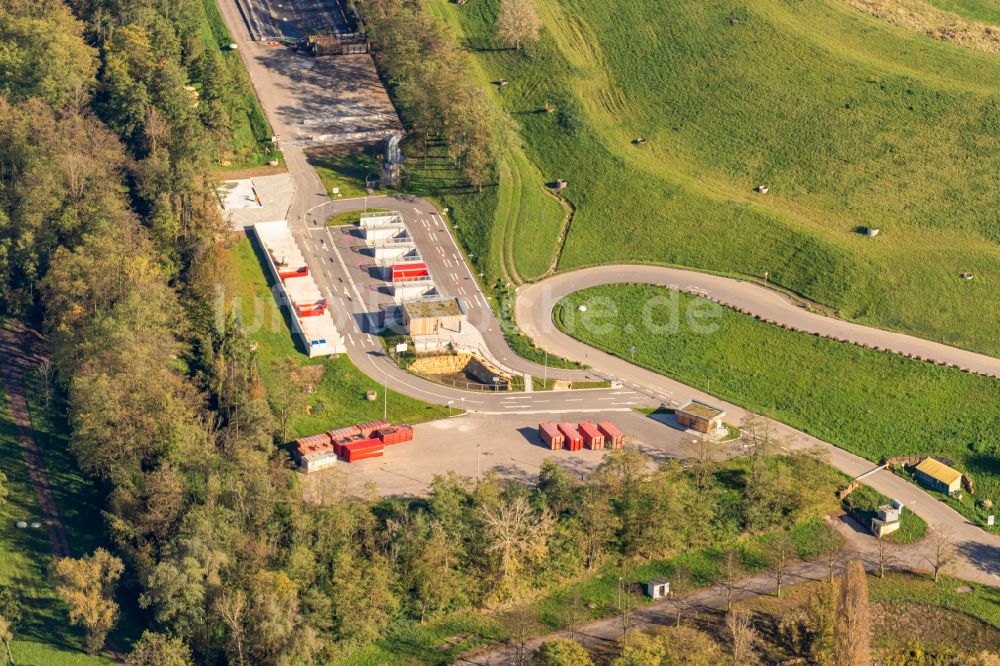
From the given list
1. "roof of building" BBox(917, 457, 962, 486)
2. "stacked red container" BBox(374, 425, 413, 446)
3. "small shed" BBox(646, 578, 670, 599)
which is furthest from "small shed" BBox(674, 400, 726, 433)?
"stacked red container" BBox(374, 425, 413, 446)

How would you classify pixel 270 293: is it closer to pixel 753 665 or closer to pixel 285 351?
pixel 285 351

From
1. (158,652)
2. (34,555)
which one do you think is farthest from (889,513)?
(34,555)

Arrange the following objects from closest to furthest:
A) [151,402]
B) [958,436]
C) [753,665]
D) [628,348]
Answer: [753,665]
[151,402]
[958,436]
[628,348]

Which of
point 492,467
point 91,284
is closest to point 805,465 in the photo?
point 492,467

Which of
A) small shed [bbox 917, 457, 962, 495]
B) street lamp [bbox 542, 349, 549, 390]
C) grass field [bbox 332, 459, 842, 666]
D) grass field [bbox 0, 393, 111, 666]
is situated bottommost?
grass field [bbox 0, 393, 111, 666]

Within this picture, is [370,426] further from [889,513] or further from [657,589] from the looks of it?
[889,513]

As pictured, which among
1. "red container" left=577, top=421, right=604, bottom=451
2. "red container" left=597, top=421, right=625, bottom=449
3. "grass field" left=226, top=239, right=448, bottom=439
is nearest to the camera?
"red container" left=577, top=421, right=604, bottom=451

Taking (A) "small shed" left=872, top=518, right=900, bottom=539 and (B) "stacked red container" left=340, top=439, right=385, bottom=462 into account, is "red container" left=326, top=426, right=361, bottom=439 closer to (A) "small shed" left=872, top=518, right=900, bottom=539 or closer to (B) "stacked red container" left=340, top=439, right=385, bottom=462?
(B) "stacked red container" left=340, top=439, right=385, bottom=462
